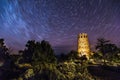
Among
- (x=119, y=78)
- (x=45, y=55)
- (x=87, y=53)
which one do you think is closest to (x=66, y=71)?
(x=45, y=55)

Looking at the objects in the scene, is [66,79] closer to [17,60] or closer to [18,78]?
[18,78]

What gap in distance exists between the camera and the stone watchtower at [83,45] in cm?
14250

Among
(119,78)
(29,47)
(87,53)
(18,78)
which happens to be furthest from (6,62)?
(87,53)

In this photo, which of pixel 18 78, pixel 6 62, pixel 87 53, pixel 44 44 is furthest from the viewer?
pixel 87 53

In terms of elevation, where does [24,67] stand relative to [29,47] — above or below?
below

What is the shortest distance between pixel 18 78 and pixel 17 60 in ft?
Result: 55.0

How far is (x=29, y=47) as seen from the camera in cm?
8038

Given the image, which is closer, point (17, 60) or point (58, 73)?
point (58, 73)

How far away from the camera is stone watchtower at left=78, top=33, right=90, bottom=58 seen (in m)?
142

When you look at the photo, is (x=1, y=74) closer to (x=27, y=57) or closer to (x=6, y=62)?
(x=6, y=62)

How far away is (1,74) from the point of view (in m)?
65.7

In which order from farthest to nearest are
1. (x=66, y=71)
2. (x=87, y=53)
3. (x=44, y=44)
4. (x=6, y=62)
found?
(x=87, y=53) → (x=44, y=44) → (x=6, y=62) → (x=66, y=71)

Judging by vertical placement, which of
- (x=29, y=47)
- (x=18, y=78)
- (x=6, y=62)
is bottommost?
(x=18, y=78)

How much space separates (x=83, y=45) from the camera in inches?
5773
